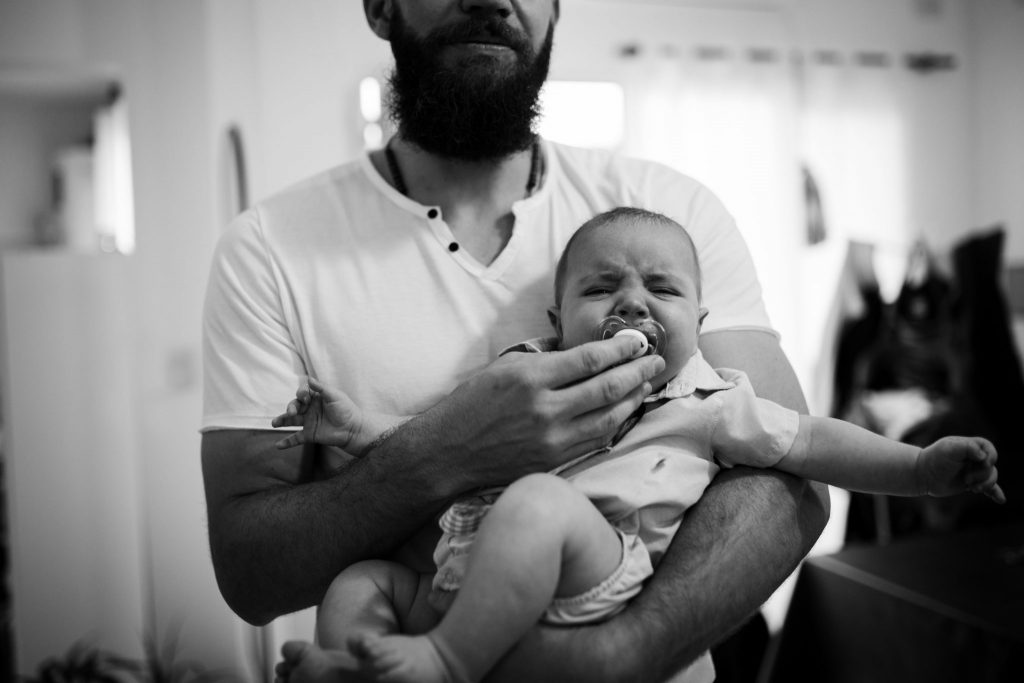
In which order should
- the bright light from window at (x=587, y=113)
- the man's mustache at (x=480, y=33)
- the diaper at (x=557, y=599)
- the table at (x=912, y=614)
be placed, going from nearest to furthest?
the diaper at (x=557, y=599)
the man's mustache at (x=480, y=33)
the table at (x=912, y=614)
the bright light from window at (x=587, y=113)

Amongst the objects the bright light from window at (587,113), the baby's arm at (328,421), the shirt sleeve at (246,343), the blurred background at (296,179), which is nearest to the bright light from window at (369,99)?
the blurred background at (296,179)

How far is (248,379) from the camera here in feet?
3.43

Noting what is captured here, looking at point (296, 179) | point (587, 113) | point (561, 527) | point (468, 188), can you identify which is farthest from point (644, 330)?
point (587, 113)

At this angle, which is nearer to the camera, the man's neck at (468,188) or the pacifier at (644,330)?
the pacifier at (644,330)

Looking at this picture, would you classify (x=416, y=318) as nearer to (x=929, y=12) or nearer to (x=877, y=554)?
(x=877, y=554)

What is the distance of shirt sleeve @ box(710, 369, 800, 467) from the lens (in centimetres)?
94

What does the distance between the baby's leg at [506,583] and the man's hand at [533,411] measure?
0.25 feet

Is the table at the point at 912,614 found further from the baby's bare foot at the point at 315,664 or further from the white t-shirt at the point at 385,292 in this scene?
the baby's bare foot at the point at 315,664

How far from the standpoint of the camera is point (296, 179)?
336 cm

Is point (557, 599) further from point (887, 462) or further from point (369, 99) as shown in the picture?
point (369, 99)

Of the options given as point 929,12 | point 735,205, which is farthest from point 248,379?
point 929,12

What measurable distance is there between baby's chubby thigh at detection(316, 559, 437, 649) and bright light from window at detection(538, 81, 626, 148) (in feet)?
9.61

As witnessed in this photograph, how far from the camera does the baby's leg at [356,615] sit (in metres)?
0.78

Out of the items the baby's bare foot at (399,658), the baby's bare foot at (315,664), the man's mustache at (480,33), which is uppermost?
the man's mustache at (480,33)
